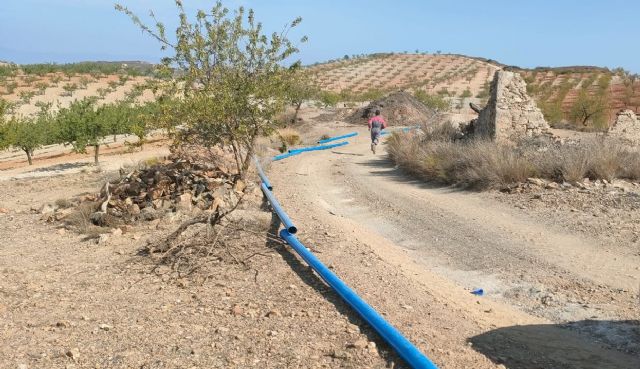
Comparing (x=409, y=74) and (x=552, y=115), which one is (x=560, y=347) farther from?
(x=409, y=74)

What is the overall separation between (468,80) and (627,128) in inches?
1653

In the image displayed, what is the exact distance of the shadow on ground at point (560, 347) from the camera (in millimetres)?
4477

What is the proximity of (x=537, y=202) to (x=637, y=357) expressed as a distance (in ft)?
18.8

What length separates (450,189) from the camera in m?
12.2

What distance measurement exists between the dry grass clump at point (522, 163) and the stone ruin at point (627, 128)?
6.52 ft

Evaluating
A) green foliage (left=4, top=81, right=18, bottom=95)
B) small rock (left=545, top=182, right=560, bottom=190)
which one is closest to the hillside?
small rock (left=545, top=182, right=560, bottom=190)

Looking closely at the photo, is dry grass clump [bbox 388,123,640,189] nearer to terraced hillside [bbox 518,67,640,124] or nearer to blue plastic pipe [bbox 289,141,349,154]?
blue plastic pipe [bbox 289,141,349,154]

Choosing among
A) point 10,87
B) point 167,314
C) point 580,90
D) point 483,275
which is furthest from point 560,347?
point 10,87

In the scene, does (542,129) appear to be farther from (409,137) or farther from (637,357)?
(637,357)

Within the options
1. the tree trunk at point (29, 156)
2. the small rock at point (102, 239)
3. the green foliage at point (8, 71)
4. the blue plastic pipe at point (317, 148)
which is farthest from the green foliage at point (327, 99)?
the green foliage at point (8, 71)

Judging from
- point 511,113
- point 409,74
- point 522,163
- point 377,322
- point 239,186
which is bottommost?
point 377,322

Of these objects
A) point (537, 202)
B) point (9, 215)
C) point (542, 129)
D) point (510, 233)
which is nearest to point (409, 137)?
point (542, 129)

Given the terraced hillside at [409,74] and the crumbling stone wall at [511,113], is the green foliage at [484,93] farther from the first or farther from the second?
the crumbling stone wall at [511,113]

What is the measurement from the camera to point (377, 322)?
4469 millimetres
